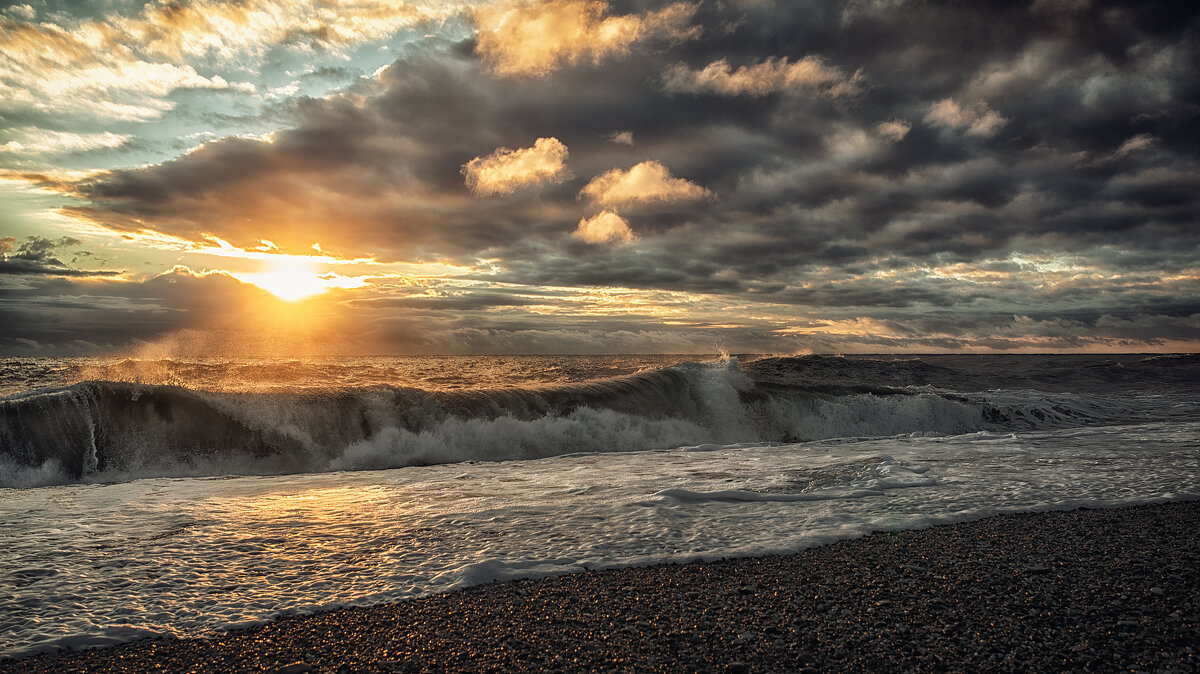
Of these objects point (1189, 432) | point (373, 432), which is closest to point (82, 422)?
point (373, 432)

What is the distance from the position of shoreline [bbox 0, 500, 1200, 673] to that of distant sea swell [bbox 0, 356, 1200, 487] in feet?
29.7

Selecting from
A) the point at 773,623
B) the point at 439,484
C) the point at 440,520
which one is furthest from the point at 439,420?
the point at 773,623

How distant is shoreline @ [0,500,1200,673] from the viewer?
10.8 ft

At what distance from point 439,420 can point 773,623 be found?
1223cm

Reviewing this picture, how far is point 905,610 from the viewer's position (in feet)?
12.7

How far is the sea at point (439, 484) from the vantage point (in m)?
4.69

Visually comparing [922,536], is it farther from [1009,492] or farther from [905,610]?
[1009,492]

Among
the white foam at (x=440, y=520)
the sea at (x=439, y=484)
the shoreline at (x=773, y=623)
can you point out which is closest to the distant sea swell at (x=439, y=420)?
the sea at (x=439, y=484)

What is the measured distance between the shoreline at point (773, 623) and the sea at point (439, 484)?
1.27ft

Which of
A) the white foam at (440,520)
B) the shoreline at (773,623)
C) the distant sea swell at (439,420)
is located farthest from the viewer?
the distant sea swell at (439,420)

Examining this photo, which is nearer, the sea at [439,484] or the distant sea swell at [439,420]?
the sea at [439,484]

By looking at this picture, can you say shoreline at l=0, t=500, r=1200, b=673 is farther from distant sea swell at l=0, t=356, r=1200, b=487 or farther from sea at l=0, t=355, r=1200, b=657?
distant sea swell at l=0, t=356, r=1200, b=487

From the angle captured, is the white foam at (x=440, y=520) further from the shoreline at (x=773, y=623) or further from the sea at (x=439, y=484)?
the shoreline at (x=773, y=623)

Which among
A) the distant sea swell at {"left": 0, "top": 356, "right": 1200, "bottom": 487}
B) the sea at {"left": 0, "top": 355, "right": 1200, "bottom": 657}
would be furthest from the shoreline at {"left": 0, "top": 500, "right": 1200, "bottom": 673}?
the distant sea swell at {"left": 0, "top": 356, "right": 1200, "bottom": 487}
